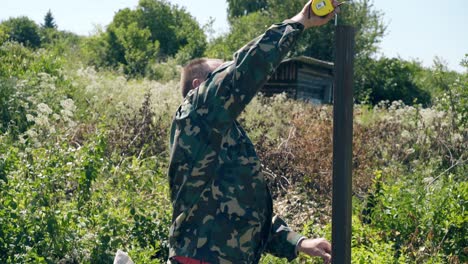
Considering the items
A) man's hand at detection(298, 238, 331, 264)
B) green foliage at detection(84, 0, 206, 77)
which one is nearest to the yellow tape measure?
man's hand at detection(298, 238, 331, 264)

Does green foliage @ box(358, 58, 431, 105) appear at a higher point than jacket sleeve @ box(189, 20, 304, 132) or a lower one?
higher

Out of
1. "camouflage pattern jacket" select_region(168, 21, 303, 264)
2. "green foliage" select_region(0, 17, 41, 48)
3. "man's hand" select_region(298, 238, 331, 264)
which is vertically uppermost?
"green foliage" select_region(0, 17, 41, 48)

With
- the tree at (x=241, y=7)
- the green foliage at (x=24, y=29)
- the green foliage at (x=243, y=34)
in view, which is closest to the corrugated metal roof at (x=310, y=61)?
the green foliage at (x=243, y=34)

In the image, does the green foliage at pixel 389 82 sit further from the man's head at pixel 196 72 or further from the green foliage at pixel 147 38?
the man's head at pixel 196 72

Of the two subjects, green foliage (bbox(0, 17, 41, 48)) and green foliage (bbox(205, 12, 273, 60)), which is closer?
green foliage (bbox(205, 12, 273, 60))

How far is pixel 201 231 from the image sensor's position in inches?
98.6

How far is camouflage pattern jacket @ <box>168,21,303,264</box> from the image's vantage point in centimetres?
238

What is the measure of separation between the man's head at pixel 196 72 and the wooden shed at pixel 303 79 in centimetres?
→ 1702

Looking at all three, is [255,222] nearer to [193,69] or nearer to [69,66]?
[193,69]

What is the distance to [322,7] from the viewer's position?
Answer: 7.39 ft

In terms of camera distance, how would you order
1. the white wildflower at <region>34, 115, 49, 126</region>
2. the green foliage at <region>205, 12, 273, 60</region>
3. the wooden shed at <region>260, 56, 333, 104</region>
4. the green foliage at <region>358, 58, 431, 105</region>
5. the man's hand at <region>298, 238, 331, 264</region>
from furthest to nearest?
the green foliage at <region>205, 12, 273, 60</region>
the green foliage at <region>358, 58, 431, 105</region>
the wooden shed at <region>260, 56, 333, 104</region>
the white wildflower at <region>34, 115, 49, 126</region>
the man's hand at <region>298, 238, 331, 264</region>

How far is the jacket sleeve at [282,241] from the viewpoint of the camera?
2691 mm

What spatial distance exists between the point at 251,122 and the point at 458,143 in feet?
8.69

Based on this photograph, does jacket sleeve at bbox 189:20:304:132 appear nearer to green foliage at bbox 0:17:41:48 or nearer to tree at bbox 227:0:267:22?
green foliage at bbox 0:17:41:48
